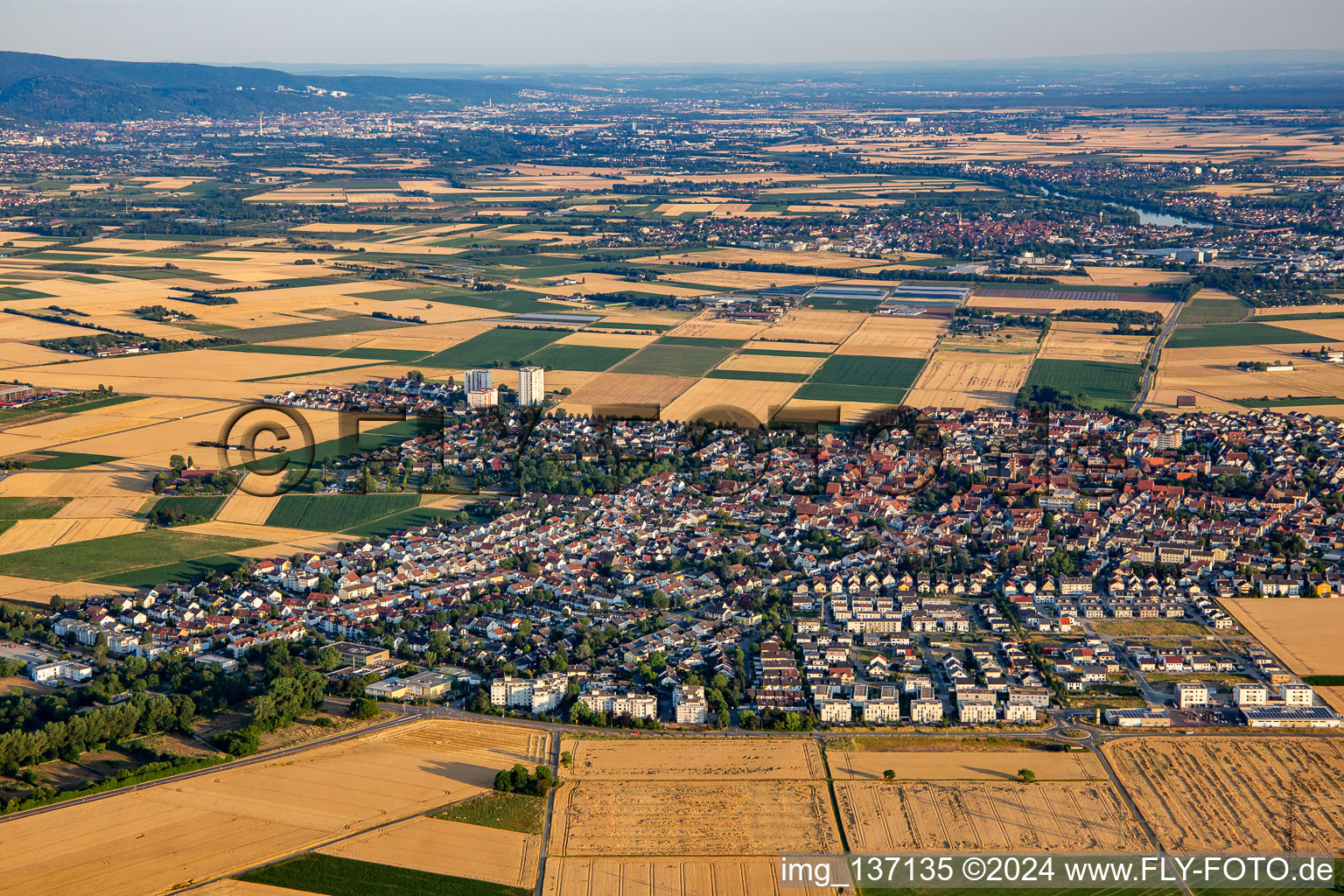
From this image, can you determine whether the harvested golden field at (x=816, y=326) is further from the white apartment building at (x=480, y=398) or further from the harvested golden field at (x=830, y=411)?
the white apartment building at (x=480, y=398)

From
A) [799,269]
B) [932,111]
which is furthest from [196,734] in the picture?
[932,111]

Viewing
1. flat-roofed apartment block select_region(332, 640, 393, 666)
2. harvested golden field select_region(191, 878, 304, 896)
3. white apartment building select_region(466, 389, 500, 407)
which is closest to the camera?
harvested golden field select_region(191, 878, 304, 896)

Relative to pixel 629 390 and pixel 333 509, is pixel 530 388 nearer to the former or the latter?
pixel 629 390

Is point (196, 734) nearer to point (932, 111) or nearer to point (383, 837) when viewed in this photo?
point (383, 837)

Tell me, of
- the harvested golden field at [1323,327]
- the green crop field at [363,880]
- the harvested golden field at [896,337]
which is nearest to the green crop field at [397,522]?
the green crop field at [363,880]

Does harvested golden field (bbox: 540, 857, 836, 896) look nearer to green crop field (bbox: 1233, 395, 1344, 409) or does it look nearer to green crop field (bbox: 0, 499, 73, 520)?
green crop field (bbox: 0, 499, 73, 520)

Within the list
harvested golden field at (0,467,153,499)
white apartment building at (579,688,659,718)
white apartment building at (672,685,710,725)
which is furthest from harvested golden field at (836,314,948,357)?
white apartment building at (579,688,659,718)

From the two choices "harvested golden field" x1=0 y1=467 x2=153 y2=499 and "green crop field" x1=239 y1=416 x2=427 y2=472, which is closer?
"harvested golden field" x1=0 y1=467 x2=153 y2=499
